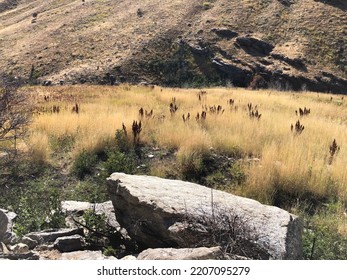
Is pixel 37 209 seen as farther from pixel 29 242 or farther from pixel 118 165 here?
pixel 118 165

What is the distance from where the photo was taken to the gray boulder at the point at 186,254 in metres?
3.40

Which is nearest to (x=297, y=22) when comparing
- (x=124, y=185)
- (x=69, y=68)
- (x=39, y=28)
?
(x=69, y=68)

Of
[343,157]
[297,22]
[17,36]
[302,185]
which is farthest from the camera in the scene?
[17,36]

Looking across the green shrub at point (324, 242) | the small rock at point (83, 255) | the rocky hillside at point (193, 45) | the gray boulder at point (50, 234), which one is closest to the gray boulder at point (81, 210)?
the gray boulder at point (50, 234)

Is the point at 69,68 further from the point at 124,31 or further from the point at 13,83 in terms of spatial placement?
the point at 13,83

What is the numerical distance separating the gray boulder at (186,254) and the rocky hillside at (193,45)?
29.7 m

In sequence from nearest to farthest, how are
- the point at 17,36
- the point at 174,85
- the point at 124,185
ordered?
the point at 124,185
the point at 174,85
the point at 17,36

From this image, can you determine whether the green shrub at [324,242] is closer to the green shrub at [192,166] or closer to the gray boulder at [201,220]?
the gray boulder at [201,220]

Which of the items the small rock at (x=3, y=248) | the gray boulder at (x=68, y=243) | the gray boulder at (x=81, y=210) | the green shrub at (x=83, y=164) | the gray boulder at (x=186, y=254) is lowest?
the green shrub at (x=83, y=164)

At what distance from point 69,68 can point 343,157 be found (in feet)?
102

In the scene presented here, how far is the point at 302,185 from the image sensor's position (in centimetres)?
607

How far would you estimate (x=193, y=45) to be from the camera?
37.4m

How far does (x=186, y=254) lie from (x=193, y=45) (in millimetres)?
35643

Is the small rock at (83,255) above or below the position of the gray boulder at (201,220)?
below
